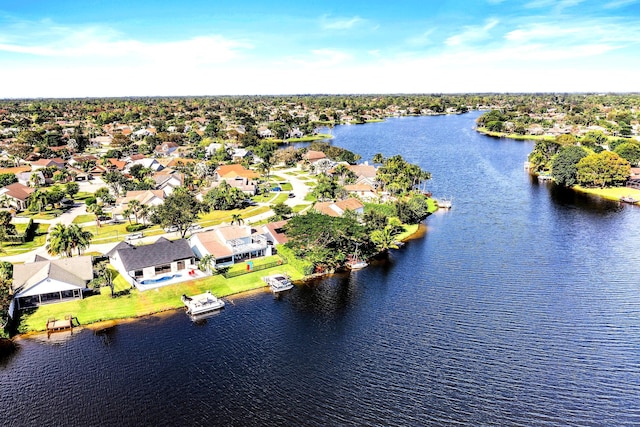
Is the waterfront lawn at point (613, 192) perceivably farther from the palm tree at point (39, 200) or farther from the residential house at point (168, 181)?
the palm tree at point (39, 200)

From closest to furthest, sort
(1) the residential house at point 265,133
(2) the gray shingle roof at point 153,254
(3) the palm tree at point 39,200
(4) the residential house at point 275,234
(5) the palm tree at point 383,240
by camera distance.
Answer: (2) the gray shingle roof at point 153,254, (4) the residential house at point 275,234, (5) the palm tree at point 383,240, (3) the palm tree at point 39,200, (1) the residential house at point 265,133

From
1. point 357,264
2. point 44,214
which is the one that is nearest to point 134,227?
point 44,214

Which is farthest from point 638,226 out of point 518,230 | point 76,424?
point 76,424

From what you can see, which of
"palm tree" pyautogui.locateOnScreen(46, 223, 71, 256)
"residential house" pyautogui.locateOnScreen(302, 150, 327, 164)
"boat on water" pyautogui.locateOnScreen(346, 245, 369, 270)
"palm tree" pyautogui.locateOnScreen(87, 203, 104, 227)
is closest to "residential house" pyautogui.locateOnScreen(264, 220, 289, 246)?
"boat on water" pyautogui.locateOnScreen(346, 245, 369, 270)

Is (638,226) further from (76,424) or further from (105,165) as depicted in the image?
(105,165)

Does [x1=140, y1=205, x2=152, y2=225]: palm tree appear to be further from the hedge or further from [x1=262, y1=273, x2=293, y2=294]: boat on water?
[x1=262, y1=273, x2=293, y2=294]: boat on water

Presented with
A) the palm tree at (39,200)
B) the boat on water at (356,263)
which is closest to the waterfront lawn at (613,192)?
the boat on water at (356,263)

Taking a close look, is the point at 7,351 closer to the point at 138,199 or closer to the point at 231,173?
the point at 138,199
